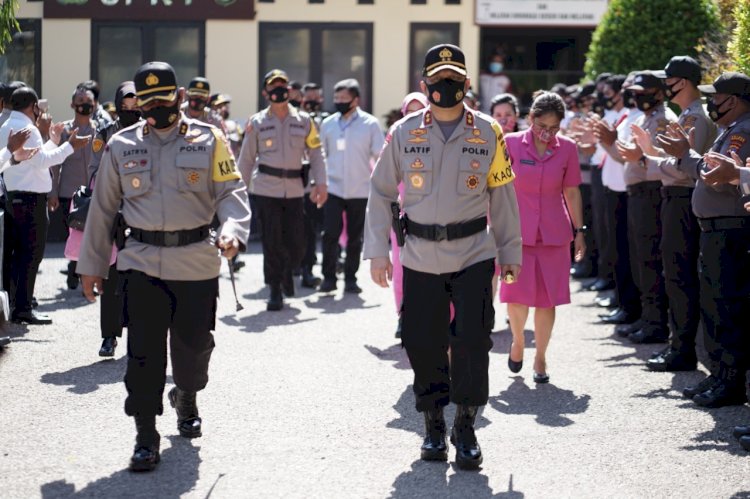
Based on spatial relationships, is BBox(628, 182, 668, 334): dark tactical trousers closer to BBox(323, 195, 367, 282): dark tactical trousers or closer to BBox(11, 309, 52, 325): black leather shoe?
BBox(323, 195, 367, 282): dark tactical trousers

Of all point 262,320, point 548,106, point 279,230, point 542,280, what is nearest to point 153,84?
point 548,106

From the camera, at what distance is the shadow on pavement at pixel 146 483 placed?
6.29 meters

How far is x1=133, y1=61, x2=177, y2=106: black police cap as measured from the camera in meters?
6.80

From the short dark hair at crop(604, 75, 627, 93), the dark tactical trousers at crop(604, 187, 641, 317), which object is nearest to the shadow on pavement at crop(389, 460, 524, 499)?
the dark tactical trousers at crop(604, 187, 641, 317)

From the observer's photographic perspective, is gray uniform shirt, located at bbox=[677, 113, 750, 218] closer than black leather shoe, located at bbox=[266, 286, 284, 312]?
Yes

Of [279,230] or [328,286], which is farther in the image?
[328,286]

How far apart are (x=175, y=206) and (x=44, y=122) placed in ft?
20.5

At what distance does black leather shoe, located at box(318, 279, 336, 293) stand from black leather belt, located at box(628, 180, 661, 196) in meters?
4.14

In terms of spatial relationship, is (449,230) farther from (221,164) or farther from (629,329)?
(629,329)

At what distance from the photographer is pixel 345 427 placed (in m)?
7.71

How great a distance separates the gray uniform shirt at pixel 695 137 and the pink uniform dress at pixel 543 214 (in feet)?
2.27

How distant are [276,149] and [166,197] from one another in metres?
Answer: 5.94

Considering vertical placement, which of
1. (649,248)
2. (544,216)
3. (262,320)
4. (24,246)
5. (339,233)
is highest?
(544,216)

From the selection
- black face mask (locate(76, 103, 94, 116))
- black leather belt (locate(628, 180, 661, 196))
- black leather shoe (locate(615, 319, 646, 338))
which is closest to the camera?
black leather belt (locate(628, 180, 661, 196))
